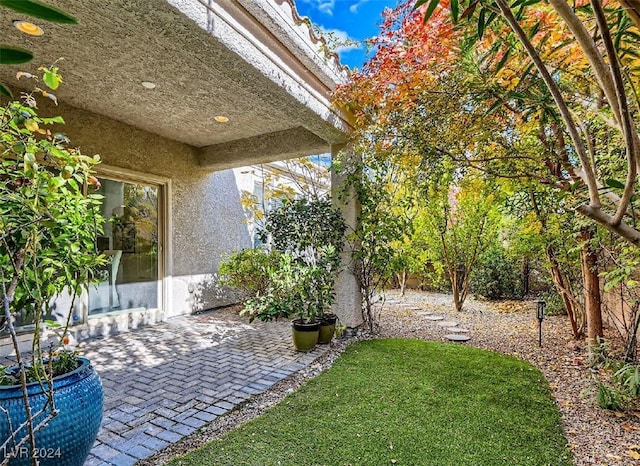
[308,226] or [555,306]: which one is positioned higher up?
[308,226]

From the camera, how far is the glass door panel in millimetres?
5695

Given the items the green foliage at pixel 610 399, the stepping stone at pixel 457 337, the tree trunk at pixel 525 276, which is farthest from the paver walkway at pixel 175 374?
the tree trunk at pixel 525 276

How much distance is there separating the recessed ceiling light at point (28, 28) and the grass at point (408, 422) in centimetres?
387

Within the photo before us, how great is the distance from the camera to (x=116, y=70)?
13.2 feet

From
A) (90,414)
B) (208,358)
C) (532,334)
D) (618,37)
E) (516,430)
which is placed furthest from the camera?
(532,334)

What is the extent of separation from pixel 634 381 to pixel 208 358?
428 centimetres

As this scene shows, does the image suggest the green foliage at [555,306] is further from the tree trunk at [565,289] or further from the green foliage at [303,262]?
the green foliage at [303,262]

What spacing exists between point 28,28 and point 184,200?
4.01m

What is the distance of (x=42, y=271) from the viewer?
213 cm

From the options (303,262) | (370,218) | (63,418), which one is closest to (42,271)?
(63,418)

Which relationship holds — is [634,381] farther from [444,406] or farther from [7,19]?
[7,19]

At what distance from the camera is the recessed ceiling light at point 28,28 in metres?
3.16

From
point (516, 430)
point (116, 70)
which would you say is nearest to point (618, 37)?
point (516, 430)

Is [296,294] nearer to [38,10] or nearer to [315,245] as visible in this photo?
[315,245]
